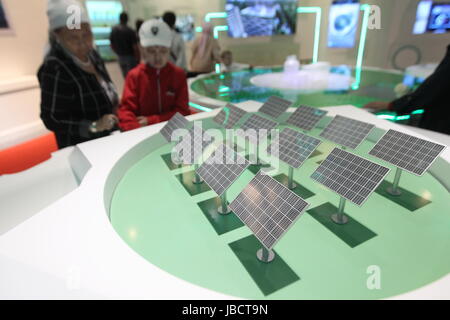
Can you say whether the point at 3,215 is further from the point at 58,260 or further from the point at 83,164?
the point at 58,260

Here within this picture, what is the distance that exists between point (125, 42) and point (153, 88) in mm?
4561

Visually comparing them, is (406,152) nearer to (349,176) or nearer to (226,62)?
(349,176)

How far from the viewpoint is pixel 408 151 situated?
1.69m

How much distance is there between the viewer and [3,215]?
1.68m

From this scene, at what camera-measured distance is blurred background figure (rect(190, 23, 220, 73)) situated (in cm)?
589

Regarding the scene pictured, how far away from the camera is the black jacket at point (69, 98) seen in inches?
83.3

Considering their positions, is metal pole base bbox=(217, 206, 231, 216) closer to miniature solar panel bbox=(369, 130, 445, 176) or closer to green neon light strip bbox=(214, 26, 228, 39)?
miniature solar panel bbox=(369, 130, 445, 176)

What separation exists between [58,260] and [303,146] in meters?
1.43

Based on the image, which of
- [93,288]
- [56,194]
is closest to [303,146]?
[93,288]

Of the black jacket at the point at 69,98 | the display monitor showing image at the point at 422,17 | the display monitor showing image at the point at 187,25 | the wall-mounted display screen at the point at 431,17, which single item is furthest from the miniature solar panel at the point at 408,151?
the display monitor showing image at the point at 187,25

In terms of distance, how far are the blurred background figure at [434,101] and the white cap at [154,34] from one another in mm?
2500

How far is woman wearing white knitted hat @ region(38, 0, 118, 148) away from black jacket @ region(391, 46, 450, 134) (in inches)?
118

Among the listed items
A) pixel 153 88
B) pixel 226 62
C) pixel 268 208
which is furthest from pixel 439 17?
pixel 268 208

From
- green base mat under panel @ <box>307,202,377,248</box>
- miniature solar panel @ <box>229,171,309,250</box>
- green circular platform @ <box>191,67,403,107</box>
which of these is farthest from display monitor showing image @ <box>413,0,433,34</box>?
miniature solar panel @ <box>229,171,309,250</box>
